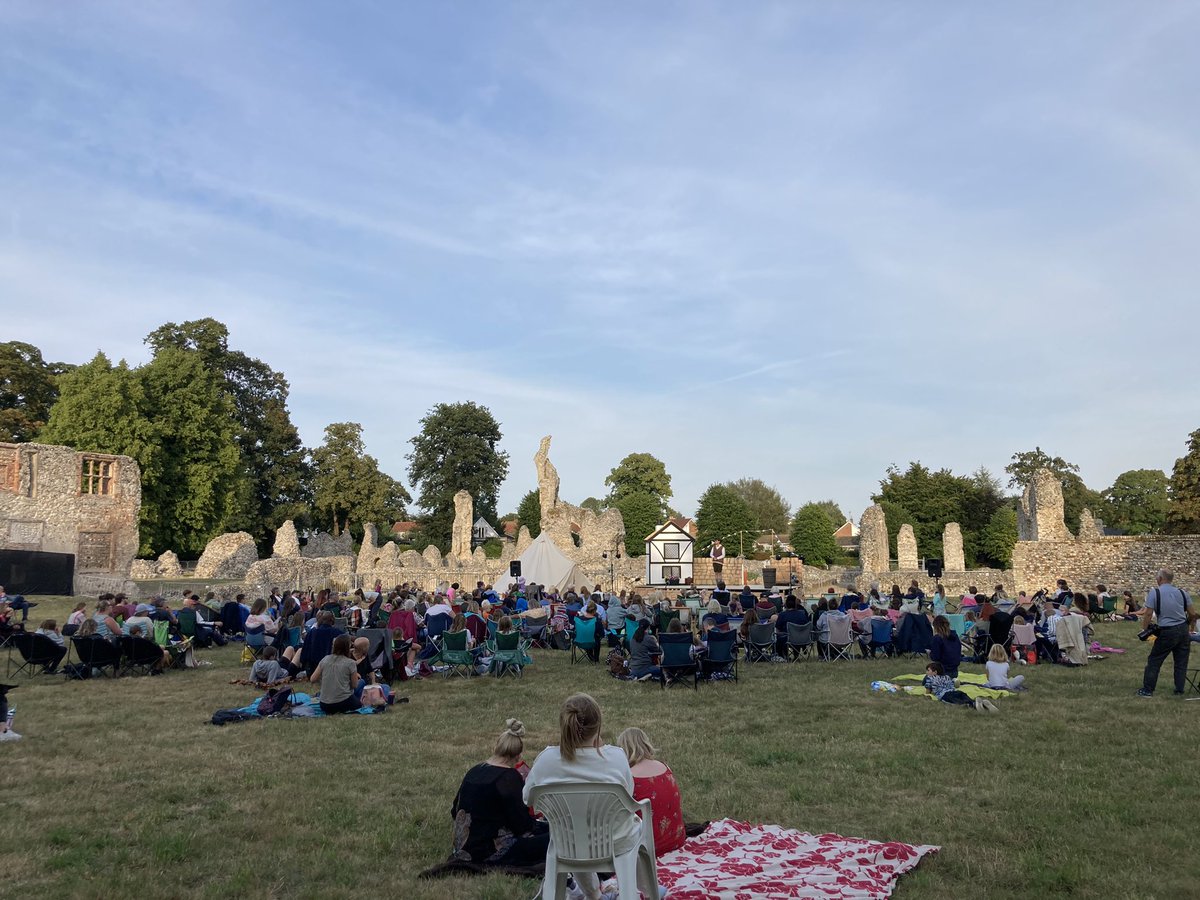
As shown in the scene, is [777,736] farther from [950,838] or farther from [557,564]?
[557,564]

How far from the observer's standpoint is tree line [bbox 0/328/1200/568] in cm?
3812

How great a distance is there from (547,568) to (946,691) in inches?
594

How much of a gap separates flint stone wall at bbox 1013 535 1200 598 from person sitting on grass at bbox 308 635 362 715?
27869 mm

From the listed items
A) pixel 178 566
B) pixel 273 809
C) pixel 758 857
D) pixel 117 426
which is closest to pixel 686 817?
pixel 758 857

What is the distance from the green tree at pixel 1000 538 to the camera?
170 feet

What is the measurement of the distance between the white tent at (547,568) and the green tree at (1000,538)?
3606 cm

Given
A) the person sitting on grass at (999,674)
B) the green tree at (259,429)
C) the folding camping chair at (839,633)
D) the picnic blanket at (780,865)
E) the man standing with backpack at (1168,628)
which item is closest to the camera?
the picnic blanket at (780,865)

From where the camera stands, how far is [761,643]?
13898 mm

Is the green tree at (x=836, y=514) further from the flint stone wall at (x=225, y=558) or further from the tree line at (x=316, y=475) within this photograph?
the flint stone wall at (x=225, y=558)

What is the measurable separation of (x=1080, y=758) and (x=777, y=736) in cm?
251

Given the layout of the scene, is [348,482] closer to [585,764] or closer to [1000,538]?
[1000,538]

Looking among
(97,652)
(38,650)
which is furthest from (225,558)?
(97,652)

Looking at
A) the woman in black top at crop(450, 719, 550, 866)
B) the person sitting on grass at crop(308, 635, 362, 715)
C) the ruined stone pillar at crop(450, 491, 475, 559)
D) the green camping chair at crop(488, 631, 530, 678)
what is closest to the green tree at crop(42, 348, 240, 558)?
the ruined stone pillar at crop(450, 491, 475, 559)

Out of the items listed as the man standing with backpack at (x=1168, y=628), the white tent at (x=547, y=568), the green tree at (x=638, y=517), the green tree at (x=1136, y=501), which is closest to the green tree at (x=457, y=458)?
the green tree at (x=638, y=517)
